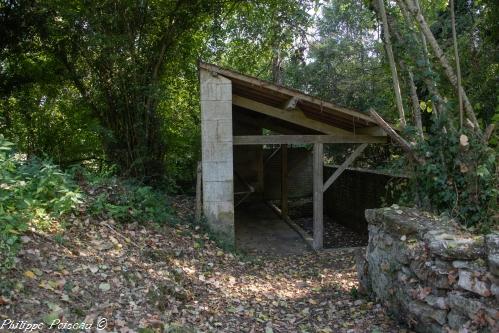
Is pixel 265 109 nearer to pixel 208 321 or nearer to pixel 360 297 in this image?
pixel 360 297

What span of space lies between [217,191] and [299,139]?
1.84m

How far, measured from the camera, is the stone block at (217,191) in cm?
777

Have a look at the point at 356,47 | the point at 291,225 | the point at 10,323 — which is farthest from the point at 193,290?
the point at 356,47

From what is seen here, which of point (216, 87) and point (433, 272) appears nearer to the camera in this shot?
point (433, 272)

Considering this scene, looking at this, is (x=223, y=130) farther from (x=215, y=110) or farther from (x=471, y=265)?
(x=471, y=265)

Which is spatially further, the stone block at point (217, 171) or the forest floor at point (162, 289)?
the stone block at point (217, 171)

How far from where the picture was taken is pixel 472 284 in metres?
3.35

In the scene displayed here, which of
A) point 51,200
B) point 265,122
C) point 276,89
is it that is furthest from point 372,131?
point 51,200

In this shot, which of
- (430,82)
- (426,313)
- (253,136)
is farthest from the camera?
(253,136)

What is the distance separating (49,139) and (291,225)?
5980 millimetres

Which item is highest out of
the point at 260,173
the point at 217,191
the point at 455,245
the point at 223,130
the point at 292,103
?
the point at 292,103

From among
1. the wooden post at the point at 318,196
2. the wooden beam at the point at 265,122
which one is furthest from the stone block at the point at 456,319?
the wooden beam at the point at 265,122

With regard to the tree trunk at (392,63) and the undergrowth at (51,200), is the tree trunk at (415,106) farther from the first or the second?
the undergrowth at (51,200)

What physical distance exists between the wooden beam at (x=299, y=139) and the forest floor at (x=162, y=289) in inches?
85.7
